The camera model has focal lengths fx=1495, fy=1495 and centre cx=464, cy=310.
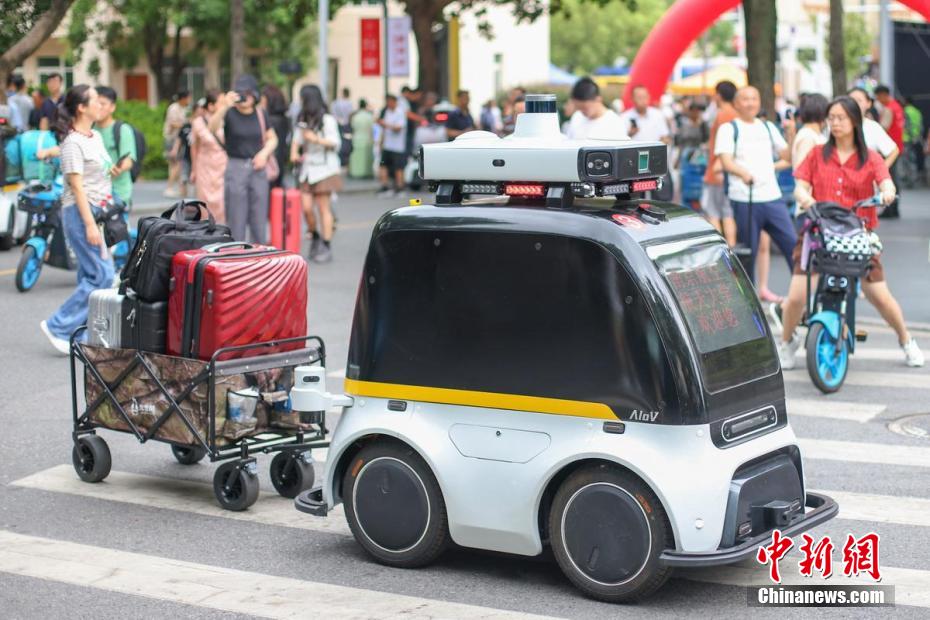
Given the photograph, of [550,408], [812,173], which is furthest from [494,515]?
[812,173]

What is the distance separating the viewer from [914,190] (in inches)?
1060

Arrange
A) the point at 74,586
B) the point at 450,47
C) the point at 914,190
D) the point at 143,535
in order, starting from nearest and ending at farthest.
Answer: the point at 74,586 → the point at 143,535 → the point at 914,190 → the point at 450,47

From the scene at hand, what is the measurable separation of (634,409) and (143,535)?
2.36 m

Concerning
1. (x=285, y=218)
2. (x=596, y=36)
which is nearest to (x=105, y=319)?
(x=285, y=218)

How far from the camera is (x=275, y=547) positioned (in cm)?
629

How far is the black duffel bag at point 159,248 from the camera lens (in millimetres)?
6914

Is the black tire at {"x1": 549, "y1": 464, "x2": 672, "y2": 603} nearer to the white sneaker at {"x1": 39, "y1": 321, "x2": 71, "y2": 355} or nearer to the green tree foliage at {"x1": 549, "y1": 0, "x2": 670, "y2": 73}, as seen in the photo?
the white sneaker at {"x1": 39, "y1": 321, "x2": 71, "y2": 355}

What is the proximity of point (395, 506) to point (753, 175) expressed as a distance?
21.7ft

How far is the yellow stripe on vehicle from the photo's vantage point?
5.50 meters

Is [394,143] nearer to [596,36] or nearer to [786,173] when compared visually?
[786,173]

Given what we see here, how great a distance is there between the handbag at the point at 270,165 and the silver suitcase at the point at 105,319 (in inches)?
275

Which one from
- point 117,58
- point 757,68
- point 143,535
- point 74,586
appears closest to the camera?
point 74,586

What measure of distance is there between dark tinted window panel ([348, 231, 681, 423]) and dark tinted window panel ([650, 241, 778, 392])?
8.3 inches

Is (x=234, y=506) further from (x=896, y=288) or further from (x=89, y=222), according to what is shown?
(x=896, y=288)
